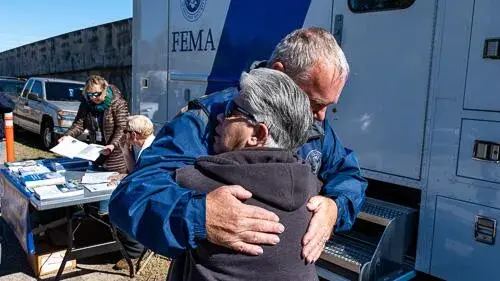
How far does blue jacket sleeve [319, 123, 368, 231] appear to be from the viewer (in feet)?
4.92

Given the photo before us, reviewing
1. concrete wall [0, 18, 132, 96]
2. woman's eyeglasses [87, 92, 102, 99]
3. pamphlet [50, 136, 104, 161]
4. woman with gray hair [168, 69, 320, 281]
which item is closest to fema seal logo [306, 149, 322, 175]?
woman with gray hair [168, 69, 320, 281]

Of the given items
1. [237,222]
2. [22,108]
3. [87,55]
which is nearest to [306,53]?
[237,222]

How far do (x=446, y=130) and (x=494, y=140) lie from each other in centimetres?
27

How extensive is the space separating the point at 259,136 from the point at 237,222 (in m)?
0.22

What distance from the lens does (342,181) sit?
1585mm

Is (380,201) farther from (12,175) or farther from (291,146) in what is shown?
(12,175)

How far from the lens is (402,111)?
2.69 meters

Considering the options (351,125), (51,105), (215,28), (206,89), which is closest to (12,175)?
(206,89)

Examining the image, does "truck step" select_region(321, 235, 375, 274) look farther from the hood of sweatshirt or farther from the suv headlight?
the suv headlight

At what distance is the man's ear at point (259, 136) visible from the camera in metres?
1.15

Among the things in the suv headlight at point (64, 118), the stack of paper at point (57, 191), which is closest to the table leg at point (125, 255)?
the stack of paper at point (57, 191)

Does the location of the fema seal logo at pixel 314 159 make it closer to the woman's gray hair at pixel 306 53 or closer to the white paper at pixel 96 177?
the woman's gray hair at pixel 306 53

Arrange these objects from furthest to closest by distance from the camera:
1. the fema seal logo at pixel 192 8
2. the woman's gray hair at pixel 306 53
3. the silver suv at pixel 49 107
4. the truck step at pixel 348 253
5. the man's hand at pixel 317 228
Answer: the silver suv at pixel 49 107, the fema seal logo at pixel 192 8, the truck step at pixel 348 253, the woman's gray hair at pixel 306 53, the man's hand at pixel 317 228

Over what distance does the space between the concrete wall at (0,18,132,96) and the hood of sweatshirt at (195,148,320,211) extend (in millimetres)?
12042
